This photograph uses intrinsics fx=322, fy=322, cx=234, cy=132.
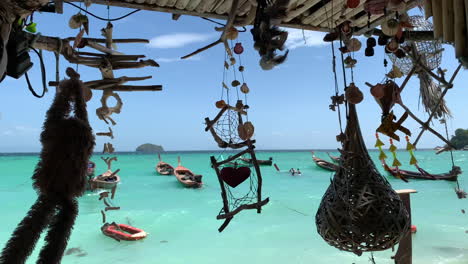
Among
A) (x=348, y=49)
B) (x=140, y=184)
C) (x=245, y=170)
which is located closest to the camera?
(x=348, y=49)

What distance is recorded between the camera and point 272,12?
3.30ft

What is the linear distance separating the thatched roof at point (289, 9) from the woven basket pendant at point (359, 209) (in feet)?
2.18

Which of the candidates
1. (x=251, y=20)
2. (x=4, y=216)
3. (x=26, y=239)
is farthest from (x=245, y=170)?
(x=4, y=216)

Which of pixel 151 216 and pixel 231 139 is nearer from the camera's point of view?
pixel 231 139

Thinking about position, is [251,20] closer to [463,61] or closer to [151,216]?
[463,61]

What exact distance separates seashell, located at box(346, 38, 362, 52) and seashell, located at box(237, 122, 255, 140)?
0.51 m

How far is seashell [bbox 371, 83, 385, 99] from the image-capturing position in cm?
122

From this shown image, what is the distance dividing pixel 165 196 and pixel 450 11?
14213 millimetres

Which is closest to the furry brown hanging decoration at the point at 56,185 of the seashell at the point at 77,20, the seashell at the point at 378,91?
the seashell at the point at 77,20

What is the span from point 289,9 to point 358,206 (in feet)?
2.86

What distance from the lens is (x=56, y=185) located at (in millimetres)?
571

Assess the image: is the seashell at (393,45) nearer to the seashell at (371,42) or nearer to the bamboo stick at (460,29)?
the seashell at (371,42)

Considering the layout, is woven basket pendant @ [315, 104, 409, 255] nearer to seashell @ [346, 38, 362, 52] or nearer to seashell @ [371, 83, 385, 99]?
seashell @ [371, 83, 385, 99]

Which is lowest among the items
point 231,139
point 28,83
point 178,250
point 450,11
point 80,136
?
point 178,250
